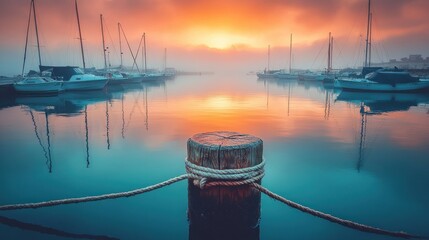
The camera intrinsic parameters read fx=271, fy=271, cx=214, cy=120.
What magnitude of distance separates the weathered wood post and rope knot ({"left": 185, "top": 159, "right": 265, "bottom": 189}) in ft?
0.14

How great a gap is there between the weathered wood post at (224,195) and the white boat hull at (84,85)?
3499 cm

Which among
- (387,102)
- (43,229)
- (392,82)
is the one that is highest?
(392,82)

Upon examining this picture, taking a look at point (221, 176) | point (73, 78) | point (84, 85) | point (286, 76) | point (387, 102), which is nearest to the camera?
point (221, 176)

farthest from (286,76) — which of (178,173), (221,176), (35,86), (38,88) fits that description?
(221,176)

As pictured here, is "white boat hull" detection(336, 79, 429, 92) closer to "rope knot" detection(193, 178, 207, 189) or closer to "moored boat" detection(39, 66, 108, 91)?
"moored boat" detection(39, 66, 108, 91)

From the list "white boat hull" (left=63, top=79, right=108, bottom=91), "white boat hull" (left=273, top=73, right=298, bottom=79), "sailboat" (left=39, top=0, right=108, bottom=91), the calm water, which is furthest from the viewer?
"white boat hull" (left=273, top=73, right=298, bottom=79)

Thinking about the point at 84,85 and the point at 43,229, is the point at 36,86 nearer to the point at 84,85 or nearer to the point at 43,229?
the point at 84,85

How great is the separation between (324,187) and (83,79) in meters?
34.7

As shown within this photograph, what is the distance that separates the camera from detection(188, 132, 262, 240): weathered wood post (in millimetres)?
2730

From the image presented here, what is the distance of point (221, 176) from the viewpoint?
269cm

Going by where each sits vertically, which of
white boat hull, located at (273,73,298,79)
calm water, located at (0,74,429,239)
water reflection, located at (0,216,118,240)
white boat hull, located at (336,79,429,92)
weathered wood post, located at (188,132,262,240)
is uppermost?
white boat hull, located at (273,73,298,79)

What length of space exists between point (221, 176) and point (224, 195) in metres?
0.29

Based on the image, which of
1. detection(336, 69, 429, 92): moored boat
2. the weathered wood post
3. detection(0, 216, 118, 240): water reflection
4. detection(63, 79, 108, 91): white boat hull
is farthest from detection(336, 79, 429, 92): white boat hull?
detection(0, 216, 118, 240): water reflection

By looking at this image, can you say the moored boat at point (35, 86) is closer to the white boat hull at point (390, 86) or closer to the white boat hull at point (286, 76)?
the white boat hull at point (390, 86)
